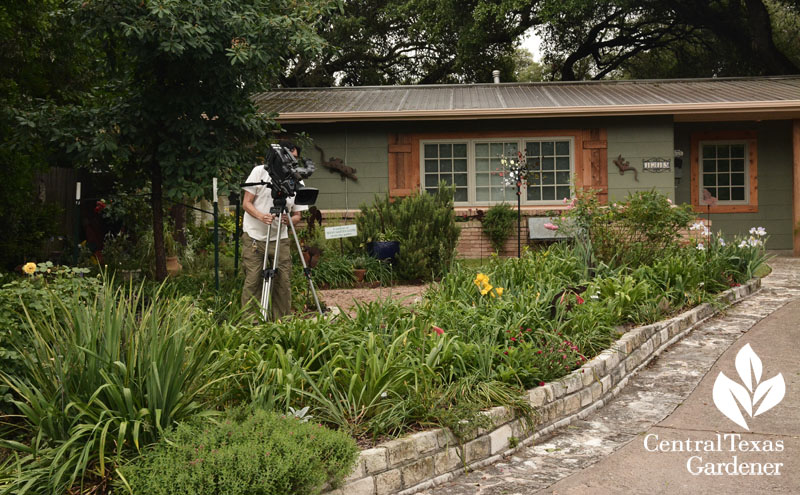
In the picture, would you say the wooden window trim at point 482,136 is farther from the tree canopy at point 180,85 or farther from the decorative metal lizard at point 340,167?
the tree canopy at point 180,85

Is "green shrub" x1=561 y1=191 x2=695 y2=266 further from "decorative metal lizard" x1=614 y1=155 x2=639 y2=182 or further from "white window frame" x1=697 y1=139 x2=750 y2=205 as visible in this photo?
"white window frame" x1=697 y1=139 x2=750 y2=205

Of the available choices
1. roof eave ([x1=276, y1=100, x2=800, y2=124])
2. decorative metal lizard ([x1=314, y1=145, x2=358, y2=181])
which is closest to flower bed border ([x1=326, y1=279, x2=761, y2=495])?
roof eave ([x1=276, y1=100, x2=800, y2=124])

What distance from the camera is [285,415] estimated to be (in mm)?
3545

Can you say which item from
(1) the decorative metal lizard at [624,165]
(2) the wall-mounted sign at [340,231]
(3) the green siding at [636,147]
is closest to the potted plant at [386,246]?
(2) the wall-mounted sign at [340,231]

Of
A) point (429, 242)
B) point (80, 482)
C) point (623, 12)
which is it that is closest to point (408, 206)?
point (429, 242)

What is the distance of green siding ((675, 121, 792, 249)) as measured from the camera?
14109mm

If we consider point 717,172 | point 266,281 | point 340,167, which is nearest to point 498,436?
point 266,281

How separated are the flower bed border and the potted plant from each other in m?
4.02

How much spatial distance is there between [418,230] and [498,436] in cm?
562

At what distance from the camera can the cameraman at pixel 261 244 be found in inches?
239

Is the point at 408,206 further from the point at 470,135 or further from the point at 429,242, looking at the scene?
the point at 470,135

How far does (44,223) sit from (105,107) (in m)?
2.53

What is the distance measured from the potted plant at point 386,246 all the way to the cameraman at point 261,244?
3.44 meters

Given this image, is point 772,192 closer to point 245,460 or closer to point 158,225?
point 158,225
